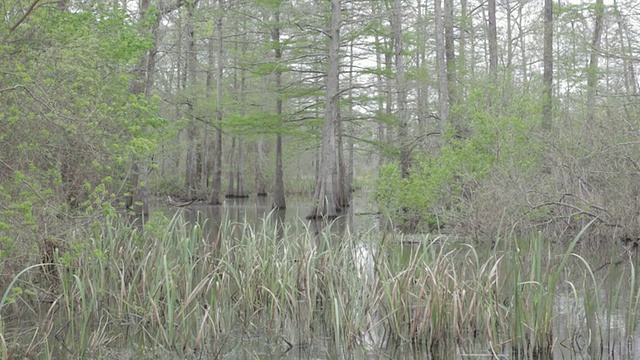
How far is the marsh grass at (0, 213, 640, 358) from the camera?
197 inches

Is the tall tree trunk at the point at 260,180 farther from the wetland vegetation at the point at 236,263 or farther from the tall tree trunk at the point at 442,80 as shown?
the wetland vegetation at the point at 236,263

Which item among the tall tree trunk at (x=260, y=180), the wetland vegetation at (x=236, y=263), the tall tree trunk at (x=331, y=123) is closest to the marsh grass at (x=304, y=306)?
the wetland vegetation at (x=236, y=263)

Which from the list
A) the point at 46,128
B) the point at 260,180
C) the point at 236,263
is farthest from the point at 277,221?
the point at 260,180

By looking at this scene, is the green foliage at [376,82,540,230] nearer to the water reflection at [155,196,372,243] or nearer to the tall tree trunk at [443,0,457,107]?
the water reflection at [155,196,372,243]

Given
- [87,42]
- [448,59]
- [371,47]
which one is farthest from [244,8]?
[87,42]

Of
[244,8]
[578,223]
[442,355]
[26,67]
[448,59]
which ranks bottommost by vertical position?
[442,355]

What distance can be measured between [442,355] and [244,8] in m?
22.2

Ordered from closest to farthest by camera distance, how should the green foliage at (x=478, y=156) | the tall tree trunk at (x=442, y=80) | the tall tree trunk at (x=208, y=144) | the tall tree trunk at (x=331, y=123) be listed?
the green foliage at (x=478, y=156) → the tall tree trunk at (x=442, y=80) → the tall tree trunk at (x=331, y=123) → the tall tree trunk at (x=208, y=144)

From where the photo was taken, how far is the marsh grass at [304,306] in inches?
197

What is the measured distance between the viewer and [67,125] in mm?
5324

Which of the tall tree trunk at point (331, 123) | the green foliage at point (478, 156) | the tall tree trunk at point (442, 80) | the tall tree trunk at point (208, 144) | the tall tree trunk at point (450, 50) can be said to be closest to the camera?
the green foliage at point (478, 156)

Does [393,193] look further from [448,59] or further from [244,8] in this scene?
[244,8]

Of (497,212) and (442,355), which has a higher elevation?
(497,212)

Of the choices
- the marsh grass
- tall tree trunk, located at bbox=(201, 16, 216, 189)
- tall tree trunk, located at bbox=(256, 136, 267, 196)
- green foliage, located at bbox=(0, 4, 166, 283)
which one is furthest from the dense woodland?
tall tree trunk, located at bbox=(256, 136, 267, 196)
